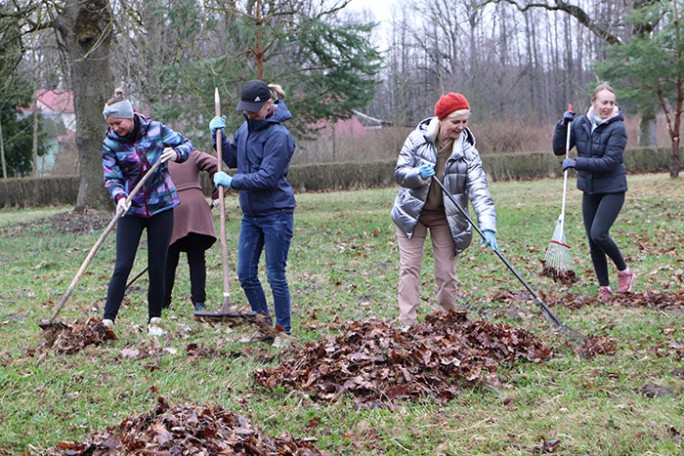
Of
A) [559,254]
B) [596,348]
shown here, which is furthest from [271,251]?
[559,254]

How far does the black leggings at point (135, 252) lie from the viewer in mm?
5957

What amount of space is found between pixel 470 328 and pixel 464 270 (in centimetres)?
448

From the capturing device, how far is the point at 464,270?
984 centimetres

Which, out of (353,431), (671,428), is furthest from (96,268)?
(671,428)

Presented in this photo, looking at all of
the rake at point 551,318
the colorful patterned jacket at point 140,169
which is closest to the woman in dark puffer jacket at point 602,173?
the rake at point 551,318

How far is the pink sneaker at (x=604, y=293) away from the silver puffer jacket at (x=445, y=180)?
6.55 feet

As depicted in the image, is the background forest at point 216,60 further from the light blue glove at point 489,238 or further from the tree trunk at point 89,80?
the light blue glove at point 489,238

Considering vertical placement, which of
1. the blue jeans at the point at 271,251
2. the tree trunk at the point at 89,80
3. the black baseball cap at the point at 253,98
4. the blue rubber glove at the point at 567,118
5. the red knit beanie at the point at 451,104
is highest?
the tree trunk at the point at 89,80

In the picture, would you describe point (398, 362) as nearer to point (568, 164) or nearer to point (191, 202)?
point (191, 202)

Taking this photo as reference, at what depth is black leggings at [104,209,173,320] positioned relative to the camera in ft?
19.5

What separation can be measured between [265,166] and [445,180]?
1.35 metres

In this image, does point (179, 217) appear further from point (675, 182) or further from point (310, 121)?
point (675, 182)

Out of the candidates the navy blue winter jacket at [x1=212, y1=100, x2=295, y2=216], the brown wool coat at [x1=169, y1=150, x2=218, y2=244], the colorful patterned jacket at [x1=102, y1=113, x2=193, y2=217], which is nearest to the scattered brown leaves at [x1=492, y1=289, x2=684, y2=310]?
the navy blue winter jacket at [x1=212, y1=100, x2=295, y2=216]

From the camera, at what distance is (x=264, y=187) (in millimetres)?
5641
